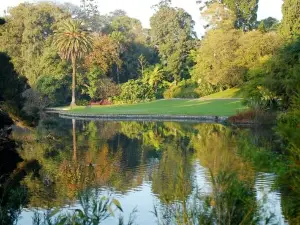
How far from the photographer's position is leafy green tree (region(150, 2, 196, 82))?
64606 millimetres

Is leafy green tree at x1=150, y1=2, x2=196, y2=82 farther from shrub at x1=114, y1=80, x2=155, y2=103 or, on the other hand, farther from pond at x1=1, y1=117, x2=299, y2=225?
pond at x1=1, y1=117, x2=299, y2=225

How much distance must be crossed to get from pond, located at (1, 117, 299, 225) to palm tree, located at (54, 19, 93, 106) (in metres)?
24.7

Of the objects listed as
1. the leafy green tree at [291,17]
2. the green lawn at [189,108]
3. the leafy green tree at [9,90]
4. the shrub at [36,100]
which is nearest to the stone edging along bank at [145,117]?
the green lawn at [189,108]

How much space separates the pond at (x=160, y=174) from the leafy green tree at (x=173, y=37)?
98.6ft

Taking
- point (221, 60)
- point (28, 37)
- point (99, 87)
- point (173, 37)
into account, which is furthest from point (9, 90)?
point (173, 37)

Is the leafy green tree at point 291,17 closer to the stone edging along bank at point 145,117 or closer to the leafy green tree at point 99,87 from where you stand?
the stone edging along bank at point 145,117

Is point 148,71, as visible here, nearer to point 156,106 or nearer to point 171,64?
point 171,64

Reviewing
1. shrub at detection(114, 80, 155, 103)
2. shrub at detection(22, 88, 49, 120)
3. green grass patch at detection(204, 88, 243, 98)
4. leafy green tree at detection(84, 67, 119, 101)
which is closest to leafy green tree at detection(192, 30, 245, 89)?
green grass patch at detection(204, 88, 243, 98)

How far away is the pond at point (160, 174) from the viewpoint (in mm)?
6059

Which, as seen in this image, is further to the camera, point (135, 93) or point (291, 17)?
point (135, 93)

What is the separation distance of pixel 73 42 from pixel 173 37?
17925mm

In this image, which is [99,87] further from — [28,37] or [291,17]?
[291,17]

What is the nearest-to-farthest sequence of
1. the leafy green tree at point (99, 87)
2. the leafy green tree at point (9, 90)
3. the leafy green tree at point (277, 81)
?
the leafy green tree at point (9, 90) → the leafy green tree at point (277, 81) → the leafy green tree at point (99, 87)

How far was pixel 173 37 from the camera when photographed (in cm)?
6994
